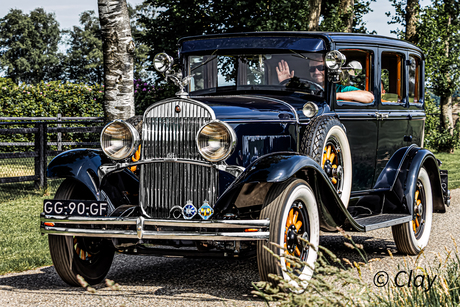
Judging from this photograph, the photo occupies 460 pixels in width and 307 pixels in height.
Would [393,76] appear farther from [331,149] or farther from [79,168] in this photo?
[79,168]

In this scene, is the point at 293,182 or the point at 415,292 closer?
the point at 415,292

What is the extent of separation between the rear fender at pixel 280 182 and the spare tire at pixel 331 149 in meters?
0.23

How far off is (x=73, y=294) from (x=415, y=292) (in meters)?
2.60

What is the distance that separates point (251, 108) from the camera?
16.7 ft

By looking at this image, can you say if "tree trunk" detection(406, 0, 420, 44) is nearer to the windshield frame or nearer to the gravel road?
the gravel road

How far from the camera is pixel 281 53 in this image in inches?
233

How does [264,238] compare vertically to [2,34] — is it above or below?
below

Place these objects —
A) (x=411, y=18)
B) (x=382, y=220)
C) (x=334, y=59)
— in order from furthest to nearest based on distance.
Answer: (x=411, y=18) < (x=382, y=220) < (x=334, y=59)

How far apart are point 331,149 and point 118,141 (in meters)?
1.91

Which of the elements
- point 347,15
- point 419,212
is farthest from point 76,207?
point 347,15

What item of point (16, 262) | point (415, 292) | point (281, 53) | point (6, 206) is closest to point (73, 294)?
point (16, 262)

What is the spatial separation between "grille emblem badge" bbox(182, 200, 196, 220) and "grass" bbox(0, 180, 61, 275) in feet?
6.32

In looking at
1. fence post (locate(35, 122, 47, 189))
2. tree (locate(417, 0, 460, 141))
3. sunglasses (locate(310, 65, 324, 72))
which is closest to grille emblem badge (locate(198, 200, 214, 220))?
sunglasses (locate(310, 65, 324, 72))

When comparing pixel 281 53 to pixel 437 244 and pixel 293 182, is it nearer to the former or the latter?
pixel 293 182
